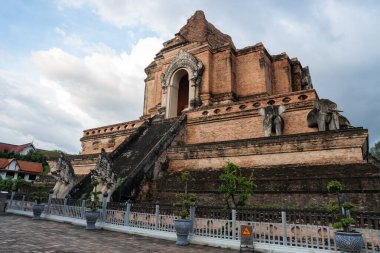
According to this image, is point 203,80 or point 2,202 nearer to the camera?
point 2,202

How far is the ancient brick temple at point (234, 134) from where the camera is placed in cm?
938

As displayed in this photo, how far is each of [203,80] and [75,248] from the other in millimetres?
15829

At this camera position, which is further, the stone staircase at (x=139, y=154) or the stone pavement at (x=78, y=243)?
the stone staircase at (x=139, y=154)

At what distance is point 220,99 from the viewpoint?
19.7 metres

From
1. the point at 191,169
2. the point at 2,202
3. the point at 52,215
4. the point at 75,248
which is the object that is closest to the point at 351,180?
the point at 191,169

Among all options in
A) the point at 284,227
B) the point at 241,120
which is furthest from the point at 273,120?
Result: the point at 284,227

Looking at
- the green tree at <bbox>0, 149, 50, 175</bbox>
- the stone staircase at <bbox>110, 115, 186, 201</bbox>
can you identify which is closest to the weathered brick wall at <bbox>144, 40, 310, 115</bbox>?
the stone staircase at <bbox>110, 115, 186, 201</bbox>

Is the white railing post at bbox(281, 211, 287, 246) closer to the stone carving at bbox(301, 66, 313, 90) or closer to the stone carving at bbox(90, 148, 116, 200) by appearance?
the stone carving at bbox(90, 148, 116, 200)

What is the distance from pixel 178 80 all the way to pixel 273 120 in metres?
11.1

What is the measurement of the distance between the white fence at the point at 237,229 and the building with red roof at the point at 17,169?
35642 millimetres

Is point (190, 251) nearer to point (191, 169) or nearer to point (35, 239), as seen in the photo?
point (35, 239)

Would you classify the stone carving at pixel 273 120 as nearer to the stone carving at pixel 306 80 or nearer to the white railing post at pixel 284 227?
the white railing post at pixel 284 227

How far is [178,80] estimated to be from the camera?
22844 millimetres

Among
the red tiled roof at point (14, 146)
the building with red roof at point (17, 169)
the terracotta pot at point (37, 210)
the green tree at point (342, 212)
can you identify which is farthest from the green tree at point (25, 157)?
the green tree at point (342, 212)
